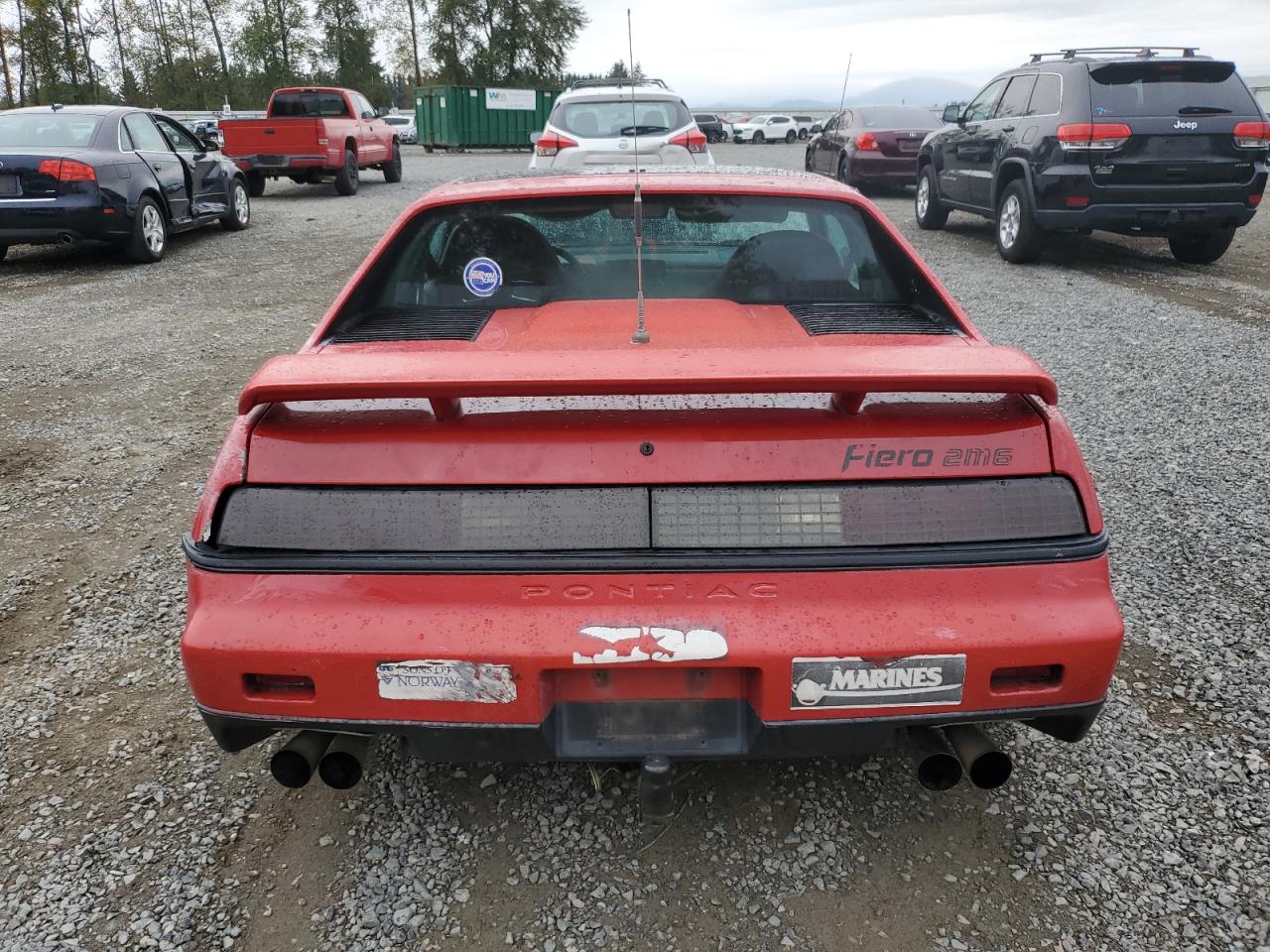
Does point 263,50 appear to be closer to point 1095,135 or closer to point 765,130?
point 765,130

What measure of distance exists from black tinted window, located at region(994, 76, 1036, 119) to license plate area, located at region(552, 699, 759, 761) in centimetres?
884

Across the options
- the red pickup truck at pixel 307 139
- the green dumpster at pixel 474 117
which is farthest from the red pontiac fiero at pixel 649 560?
the green dumpster at pixel 474 117

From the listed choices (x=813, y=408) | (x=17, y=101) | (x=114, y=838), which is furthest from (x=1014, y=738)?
(x=17, y=101)

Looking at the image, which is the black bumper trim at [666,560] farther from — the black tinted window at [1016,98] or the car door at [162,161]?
the car door at [162,161]

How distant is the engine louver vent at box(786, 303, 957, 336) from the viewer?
8.27 ft

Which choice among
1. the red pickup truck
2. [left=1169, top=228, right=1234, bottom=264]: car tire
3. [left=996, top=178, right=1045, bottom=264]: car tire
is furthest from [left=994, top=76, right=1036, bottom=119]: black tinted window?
the red pickup truck

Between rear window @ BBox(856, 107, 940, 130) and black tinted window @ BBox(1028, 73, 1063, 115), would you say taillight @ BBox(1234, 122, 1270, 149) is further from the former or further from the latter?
rear window @ BBox(856, 107, 940, 130)

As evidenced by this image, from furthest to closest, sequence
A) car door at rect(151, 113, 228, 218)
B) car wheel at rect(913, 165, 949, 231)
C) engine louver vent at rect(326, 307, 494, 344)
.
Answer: car wheel at rect(913, 165, 949, 231)
car door at rect(151, 113, 228, 218)
engine louver vent at rect(326, 307, 494, 344)

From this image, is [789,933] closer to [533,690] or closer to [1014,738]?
[533,690]

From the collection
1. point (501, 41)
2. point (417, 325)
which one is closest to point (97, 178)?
point (417, 325)

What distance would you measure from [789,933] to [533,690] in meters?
0.75

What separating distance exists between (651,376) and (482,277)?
1340 millimetres

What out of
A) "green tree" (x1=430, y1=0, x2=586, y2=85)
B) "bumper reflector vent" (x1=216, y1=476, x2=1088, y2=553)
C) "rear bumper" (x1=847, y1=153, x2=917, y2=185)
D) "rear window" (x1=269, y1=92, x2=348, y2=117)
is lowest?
A: "bumper reflector vent" (x1=216, y1=476, x2=1088, y2=553)

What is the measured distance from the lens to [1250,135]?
26.0 feet
